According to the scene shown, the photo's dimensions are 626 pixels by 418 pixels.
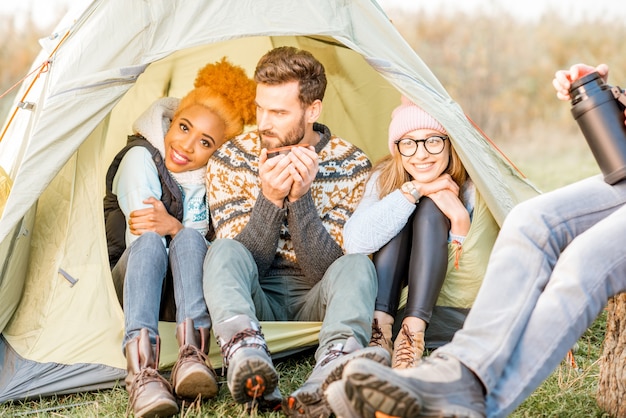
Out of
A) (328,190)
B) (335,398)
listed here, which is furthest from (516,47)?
(335,398)

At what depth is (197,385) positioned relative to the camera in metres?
2.66

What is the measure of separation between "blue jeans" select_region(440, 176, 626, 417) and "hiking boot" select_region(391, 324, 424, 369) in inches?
34.4

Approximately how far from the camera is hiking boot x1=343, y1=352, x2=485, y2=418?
1.95 m

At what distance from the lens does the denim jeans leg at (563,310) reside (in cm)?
207

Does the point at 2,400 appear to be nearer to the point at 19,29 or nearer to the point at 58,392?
the point at 58,392

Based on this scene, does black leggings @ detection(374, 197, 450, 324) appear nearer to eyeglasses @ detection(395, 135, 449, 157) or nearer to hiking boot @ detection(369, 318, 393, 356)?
hiking boot @ detection(369, 318, 393, 356)

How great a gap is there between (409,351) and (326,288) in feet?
1.25

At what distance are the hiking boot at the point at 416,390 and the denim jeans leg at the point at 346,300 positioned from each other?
2.36ft

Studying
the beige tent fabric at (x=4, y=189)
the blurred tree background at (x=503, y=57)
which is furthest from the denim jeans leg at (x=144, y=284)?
the blurred tree background at (x=503, y=57)

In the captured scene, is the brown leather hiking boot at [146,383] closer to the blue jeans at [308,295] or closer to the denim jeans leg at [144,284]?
the denim jeans leg at [144,284]

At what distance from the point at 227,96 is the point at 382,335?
50.3 inches

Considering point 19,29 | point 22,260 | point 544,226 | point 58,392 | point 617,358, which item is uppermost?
point 19,29

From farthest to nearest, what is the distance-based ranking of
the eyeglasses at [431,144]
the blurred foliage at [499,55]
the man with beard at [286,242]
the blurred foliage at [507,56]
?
1. the blurred foliage at [507,56]
2. the blurred foliage at [499,55]
3. the eyeglasses at [431,144]
4. the man with beard at [286,242]

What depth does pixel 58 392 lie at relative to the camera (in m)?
3.01
